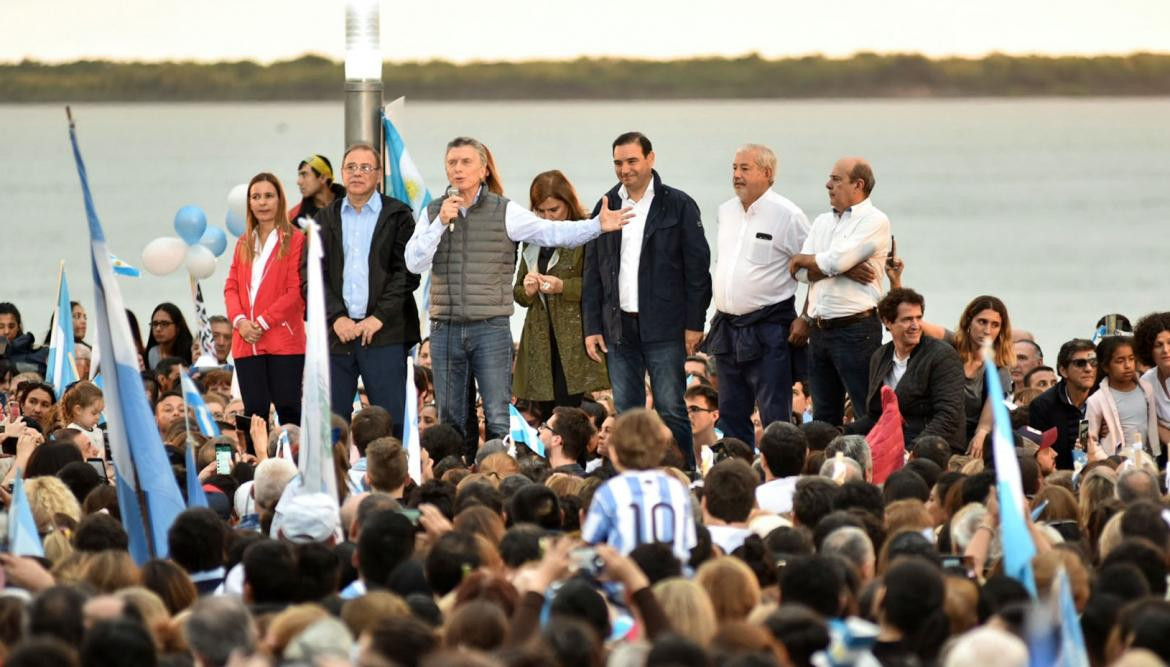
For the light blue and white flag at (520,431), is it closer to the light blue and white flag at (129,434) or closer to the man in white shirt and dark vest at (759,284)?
the man in white shirt and dark vest at (759,284)

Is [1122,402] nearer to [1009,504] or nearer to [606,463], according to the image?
[606,463]

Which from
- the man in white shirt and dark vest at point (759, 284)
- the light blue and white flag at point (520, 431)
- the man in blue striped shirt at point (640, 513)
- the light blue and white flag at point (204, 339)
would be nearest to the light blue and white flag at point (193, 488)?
the man in blue striped shirt at point (640, 513)

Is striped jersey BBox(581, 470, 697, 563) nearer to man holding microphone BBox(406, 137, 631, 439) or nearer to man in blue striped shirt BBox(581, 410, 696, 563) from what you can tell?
man in blue striped shirt BBox(581, 410, 696, 563)

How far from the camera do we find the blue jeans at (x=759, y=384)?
33.4 ft

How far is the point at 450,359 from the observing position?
10047mm

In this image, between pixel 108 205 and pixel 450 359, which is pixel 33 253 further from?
pixel 450 359

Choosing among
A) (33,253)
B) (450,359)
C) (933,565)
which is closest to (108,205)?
(33,253)

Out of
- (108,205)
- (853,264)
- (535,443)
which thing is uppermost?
(853,264)

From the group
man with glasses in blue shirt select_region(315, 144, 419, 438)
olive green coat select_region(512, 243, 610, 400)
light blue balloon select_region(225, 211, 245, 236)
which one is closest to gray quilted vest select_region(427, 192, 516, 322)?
man with glasses in blue shirt select_region(315, 144, 419, 438)

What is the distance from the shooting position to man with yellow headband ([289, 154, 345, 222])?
10820 millimetres

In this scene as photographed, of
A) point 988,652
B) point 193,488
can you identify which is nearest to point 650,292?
point 193,488

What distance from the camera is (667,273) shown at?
394 inches

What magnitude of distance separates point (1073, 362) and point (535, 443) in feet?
8.39

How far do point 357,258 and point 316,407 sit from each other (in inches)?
108
